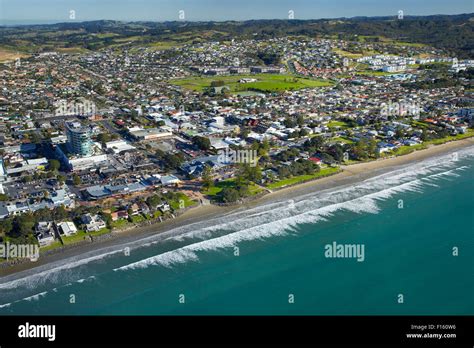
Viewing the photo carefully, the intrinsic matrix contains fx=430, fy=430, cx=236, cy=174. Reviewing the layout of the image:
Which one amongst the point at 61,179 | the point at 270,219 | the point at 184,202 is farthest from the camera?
the point at 61,179

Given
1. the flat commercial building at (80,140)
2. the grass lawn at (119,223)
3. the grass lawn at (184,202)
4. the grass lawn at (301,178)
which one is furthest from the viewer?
the flat commercial building at (80,140)

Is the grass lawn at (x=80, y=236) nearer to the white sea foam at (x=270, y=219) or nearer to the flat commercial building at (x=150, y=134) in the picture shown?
the white sea foam at (x=270, y=219)

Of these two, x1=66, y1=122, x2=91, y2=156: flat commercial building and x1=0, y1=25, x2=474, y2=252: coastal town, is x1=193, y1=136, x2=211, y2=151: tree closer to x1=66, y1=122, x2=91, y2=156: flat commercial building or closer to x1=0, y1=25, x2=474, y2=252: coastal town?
x1=0, y1=25, x2=474, y2=252: coastal town

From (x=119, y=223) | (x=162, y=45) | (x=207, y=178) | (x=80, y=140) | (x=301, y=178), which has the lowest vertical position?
(x=119, y=223)

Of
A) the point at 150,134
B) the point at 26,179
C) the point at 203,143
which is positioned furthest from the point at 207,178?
the point at 150,134

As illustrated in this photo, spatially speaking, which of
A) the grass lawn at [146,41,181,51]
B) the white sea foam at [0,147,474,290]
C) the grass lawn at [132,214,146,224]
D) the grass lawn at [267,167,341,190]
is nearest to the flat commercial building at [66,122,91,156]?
the grass lawn at [132,214,146,224]

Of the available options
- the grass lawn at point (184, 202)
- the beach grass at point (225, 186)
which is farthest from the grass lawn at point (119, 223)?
the beach grass at point (225, 186)

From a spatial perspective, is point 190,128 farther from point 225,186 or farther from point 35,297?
point 35,297
